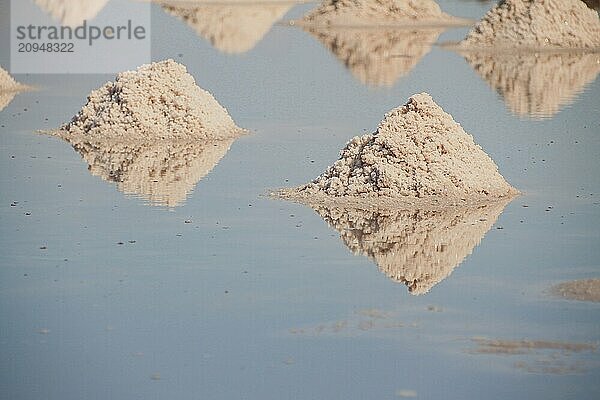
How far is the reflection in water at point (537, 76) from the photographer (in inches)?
639

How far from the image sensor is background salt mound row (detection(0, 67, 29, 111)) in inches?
659

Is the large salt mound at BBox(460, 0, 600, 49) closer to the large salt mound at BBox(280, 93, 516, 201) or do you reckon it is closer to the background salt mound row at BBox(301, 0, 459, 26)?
the background salt mound row at BBox(301, 0, 459, 26)

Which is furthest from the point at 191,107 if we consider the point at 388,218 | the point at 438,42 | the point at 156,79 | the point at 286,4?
the point at 286,4

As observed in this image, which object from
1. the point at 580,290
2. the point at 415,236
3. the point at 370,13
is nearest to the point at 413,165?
the point at 415,236

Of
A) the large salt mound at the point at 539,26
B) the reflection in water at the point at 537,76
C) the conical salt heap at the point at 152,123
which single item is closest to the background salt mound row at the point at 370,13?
the large salt mound at the point at 539,26

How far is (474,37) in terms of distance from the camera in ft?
67.8

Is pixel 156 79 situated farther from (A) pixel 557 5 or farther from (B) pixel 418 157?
(A) pixel 557 5

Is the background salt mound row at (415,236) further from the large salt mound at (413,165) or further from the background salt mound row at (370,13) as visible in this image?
the background salt mound row at (370,13)

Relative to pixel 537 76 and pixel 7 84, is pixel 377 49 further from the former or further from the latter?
pixel 7 84

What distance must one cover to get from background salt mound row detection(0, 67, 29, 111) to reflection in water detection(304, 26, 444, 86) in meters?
4.13

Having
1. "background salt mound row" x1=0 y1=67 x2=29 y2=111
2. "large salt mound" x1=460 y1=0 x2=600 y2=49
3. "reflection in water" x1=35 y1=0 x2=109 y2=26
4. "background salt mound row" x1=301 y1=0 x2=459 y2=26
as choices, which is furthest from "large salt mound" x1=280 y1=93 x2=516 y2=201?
"reflection in water" x1=35 y1=0 x2=109 y2=26

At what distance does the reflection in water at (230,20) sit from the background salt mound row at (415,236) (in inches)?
413

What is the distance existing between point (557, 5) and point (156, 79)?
8.02m

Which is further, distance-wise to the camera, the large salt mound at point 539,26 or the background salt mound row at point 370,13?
the background salt mound row at point 370,13
